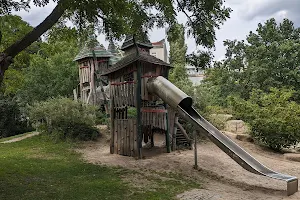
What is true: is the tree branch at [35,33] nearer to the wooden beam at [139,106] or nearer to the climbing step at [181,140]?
the wooden beam at [139,106]

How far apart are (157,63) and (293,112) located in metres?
7.40

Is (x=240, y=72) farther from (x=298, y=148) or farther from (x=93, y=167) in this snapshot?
(x=93, y=167)

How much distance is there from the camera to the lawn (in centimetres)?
759

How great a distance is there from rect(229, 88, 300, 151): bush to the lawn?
24.2 ft

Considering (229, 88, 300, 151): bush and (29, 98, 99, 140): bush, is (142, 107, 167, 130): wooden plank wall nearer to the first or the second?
(29, 98, 99, 140): bush

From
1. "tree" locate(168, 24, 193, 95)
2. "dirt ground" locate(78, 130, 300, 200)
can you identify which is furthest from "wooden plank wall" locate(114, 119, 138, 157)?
"tree" locate(168, 24, 193, 95)

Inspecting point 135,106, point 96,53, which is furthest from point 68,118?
point 96,53

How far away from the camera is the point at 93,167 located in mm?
10727

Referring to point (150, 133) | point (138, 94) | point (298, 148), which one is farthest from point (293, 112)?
point (138, 94)

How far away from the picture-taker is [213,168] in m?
10.8

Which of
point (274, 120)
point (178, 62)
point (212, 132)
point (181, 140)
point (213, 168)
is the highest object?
point (178, 62)

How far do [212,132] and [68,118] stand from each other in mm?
9335

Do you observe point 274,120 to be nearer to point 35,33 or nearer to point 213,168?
point 213,168

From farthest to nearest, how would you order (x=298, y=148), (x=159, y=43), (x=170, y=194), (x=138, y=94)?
(x=159, y=43) < (x=298, y=148) < (x=138, y=94) < (x=170, y=194)
